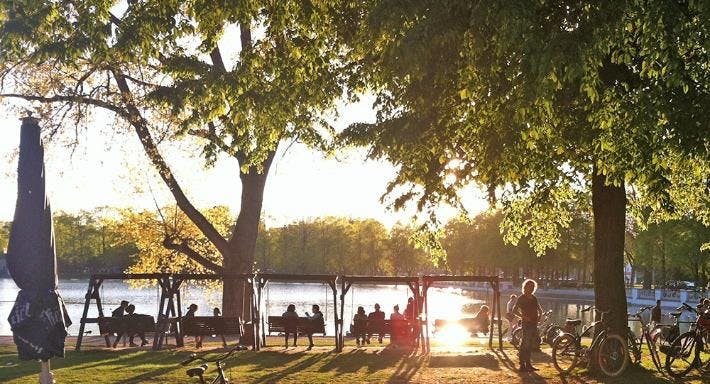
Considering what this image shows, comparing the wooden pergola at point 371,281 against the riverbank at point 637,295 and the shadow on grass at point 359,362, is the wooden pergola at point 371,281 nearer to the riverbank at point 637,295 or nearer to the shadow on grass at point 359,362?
the shadow on grass at point 359,362

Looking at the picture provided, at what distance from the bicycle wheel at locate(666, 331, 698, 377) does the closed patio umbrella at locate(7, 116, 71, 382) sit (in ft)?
34.1

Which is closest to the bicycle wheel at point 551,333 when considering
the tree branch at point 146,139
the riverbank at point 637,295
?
the tree branch at point 146,139

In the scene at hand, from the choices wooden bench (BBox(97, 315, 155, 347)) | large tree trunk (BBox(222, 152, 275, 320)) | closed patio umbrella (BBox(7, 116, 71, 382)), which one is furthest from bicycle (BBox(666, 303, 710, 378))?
large tree trunk (BBox(222, 152, 275, 320))

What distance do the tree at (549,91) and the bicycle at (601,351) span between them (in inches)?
31.4

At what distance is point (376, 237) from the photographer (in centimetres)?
11281

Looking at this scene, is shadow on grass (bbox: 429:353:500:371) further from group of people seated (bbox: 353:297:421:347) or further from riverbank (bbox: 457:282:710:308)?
riverbank (bbox: 457:282:710:308)

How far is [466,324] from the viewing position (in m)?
21.8

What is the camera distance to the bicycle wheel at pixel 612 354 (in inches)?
492

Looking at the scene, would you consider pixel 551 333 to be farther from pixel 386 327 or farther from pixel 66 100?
pixel 66 100

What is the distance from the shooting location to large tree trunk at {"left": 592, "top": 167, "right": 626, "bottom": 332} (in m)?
13.4

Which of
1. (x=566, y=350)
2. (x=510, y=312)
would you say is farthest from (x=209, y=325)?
(x=566, y=350)

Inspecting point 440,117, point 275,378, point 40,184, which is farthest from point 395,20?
point 275,378

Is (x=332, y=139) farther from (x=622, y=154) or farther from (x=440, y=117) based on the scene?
(x=622, y=154)

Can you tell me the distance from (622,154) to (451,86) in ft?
9.04
